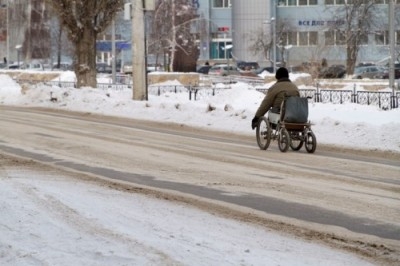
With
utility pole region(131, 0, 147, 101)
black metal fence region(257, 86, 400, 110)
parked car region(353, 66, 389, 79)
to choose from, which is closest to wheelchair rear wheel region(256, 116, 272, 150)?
black metal fence region(257, 86, 400, 110)

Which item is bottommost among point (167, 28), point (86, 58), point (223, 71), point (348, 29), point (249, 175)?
point (249, 175)

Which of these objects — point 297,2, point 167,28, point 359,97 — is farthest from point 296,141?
point 297,2

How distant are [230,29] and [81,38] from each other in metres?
67.5

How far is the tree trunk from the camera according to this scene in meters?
34.9

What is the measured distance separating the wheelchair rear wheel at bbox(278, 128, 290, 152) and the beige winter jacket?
1.99 ft

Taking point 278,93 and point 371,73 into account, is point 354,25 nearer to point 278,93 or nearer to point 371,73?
point 371,73

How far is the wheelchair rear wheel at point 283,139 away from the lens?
15.9m

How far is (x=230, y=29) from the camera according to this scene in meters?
101

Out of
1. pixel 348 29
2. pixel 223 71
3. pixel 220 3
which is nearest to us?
pixel 348 29

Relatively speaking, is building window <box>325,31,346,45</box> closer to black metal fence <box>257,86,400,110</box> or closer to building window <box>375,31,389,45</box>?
building window <box>375,31,389,45</box>

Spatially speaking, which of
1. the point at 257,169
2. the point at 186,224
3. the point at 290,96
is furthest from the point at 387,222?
the point at 290,96

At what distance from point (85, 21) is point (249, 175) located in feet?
76.6

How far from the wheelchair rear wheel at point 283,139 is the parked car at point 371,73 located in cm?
4427

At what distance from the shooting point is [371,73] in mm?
61000
